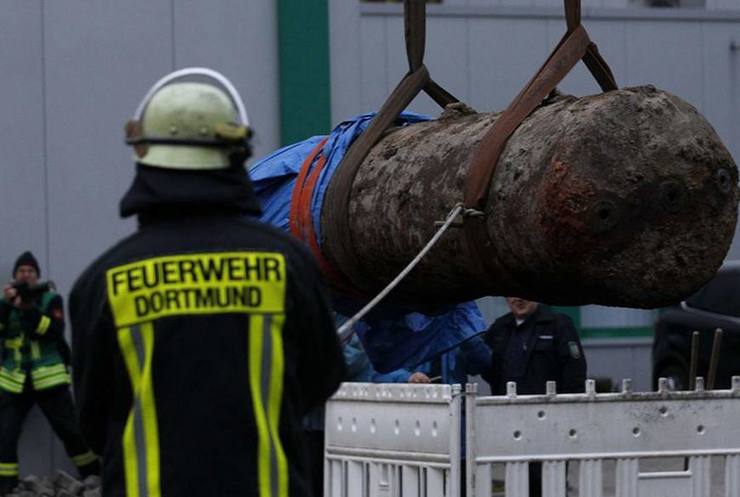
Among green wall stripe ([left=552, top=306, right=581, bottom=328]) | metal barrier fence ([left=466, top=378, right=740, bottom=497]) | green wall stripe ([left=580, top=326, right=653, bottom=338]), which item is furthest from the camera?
green wall stripe ([left=580, top=326, right=653, bottom=338])

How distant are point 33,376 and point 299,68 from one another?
9.23 ft

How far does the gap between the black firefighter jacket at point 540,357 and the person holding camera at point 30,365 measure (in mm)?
3496

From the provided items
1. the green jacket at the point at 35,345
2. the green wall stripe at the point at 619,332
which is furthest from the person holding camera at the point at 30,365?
the green wall stripe at the point at 619,332

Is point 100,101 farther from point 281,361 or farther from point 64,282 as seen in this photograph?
point 281,361

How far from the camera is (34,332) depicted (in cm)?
1263

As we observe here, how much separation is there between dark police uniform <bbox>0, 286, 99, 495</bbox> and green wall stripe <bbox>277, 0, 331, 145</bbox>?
82.9 inches

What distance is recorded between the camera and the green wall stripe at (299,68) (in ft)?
44.1

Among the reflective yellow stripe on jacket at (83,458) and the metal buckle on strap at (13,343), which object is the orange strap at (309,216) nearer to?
the metal buckle on strap at (13,343)

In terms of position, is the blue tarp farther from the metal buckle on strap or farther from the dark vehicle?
the dark vehicle

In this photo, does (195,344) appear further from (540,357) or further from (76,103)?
(76,103)

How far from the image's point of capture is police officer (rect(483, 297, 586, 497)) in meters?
10.1

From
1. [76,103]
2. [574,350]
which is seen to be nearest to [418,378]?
[574,350]

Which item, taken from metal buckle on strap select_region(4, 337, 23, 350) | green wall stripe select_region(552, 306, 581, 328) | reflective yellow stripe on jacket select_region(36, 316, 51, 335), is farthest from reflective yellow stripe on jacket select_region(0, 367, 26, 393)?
green wall stripe select_region(552, 306, 581, 328)

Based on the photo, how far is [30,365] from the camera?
12742 millimetres
